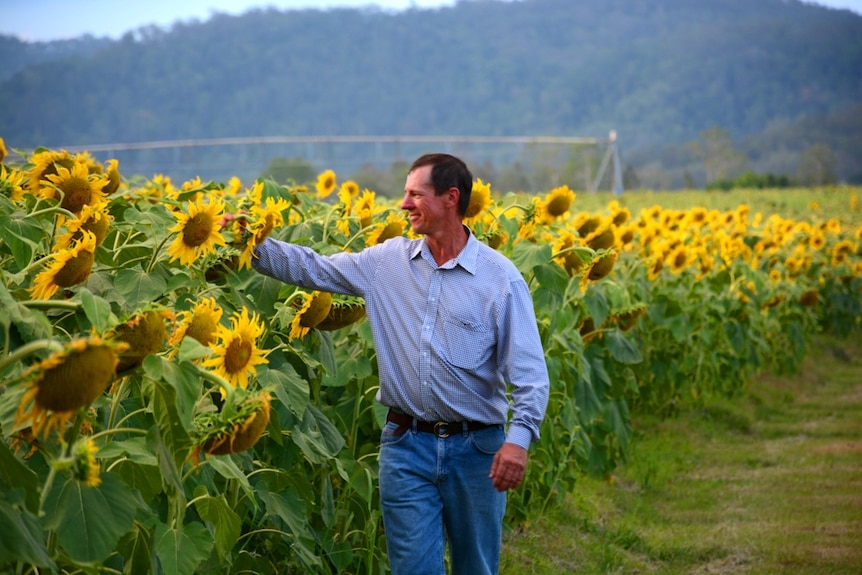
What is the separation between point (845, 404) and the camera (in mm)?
8656

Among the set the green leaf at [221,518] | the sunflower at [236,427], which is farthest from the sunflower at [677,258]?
the sunflower at [236,427]

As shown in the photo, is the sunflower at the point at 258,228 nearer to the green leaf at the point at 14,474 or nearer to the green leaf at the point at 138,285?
the green leaf at the point at 138,285

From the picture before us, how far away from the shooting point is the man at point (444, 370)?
118 inches

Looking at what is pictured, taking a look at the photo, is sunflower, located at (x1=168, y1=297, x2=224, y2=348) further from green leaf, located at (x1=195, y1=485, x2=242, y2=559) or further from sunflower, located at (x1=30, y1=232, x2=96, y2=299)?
green leaf, located at (x1=195, y1=485, x2=242, y2=559)

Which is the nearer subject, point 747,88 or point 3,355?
point 3,355

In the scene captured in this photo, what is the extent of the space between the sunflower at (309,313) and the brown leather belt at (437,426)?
1.04 feet

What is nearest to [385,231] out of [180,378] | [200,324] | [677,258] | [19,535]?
[200,324]

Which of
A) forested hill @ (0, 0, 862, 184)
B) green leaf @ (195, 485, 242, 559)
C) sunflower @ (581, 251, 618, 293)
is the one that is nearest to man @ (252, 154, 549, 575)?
green leaf @ (195, 485, 242, 559)

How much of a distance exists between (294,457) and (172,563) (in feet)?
2.94

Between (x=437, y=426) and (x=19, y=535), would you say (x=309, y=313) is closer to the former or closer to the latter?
(x=437, y=426)

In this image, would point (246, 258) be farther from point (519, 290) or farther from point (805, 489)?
point (805, 489)

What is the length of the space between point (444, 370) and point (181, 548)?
88cm

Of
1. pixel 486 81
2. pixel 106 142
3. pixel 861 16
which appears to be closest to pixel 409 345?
pixel 106 142

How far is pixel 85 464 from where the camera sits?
6.09 feet
